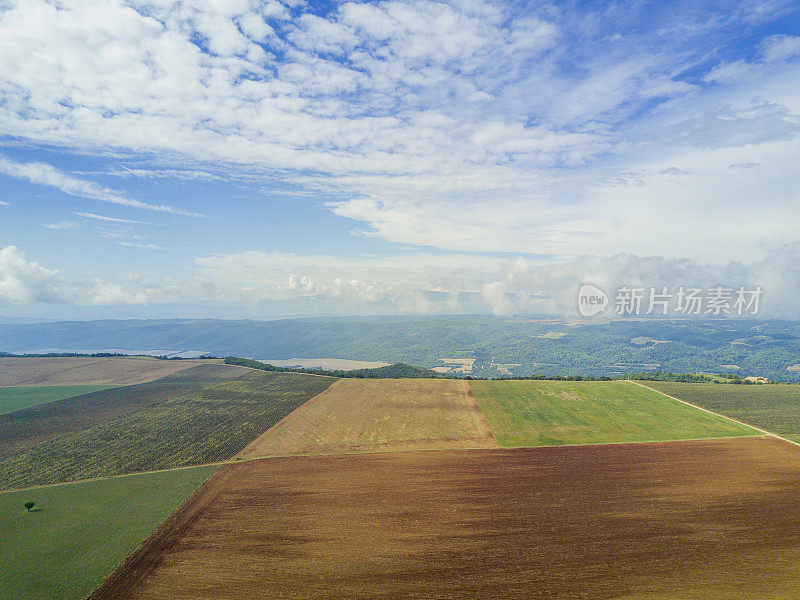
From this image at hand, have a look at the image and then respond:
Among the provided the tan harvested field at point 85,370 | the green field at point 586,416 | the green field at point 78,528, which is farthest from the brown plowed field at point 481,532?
the tan harvested field at point 85,370

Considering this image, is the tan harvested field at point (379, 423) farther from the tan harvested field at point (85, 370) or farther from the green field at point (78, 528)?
the tan harvested field at point (85, 370)

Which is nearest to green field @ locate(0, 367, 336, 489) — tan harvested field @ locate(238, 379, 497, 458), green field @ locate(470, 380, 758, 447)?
tan harvested field @ locate(238, 379, 497, 458)

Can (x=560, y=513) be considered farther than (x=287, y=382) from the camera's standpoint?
No

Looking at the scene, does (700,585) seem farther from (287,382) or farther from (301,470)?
(287,382)

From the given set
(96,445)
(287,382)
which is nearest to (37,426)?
(96,445)

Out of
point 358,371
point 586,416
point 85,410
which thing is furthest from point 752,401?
point 85,410

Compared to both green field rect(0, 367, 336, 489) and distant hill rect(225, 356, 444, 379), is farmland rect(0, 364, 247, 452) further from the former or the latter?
distant hill rect(225, 356, 444, 379)
